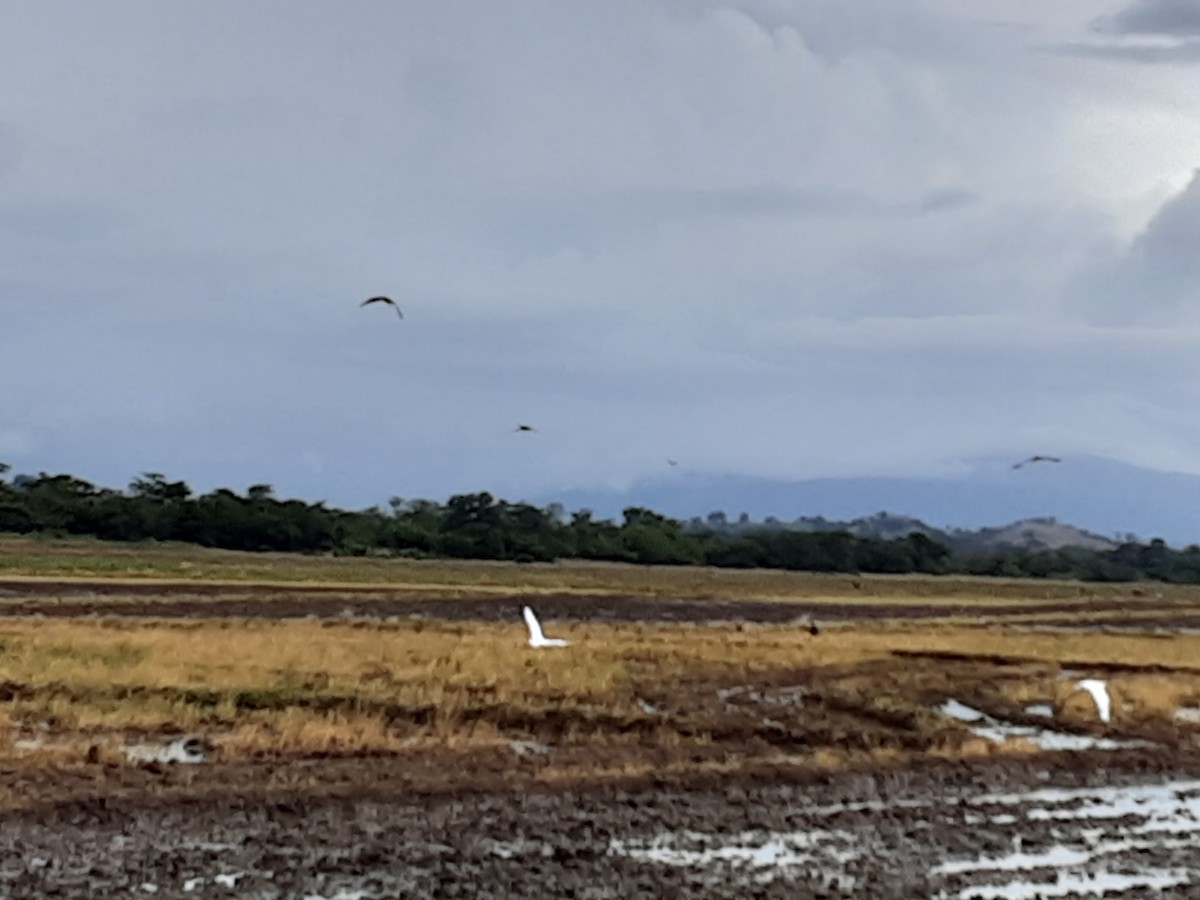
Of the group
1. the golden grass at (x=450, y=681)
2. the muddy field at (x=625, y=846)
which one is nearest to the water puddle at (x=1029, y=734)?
the golden grass at (x=450, y=681)

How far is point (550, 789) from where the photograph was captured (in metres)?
15.1

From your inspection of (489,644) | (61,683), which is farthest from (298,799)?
(489,644)

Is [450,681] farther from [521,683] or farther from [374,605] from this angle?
[374,605]

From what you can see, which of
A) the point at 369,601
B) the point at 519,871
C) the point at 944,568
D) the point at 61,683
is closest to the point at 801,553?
the point at 944,568

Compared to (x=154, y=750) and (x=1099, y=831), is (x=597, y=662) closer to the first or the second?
(x=154, y=750)

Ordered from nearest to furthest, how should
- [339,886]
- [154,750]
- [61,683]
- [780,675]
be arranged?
[339,886]
[154,750]
[61,683]
[780,675]

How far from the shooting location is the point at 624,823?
13711 millimetres

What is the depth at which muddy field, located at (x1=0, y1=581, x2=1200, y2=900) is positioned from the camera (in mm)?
11484

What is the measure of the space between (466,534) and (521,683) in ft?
253

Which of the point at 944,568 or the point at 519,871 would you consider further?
the point at 944,568

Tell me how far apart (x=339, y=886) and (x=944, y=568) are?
107018mm

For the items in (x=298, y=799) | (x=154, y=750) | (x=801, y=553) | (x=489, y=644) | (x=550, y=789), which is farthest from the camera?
(x=801, y=553)

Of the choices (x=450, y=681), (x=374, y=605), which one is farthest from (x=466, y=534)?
(x=450, y=681)

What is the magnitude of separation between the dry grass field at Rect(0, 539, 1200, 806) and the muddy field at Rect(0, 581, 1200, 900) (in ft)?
0.71
